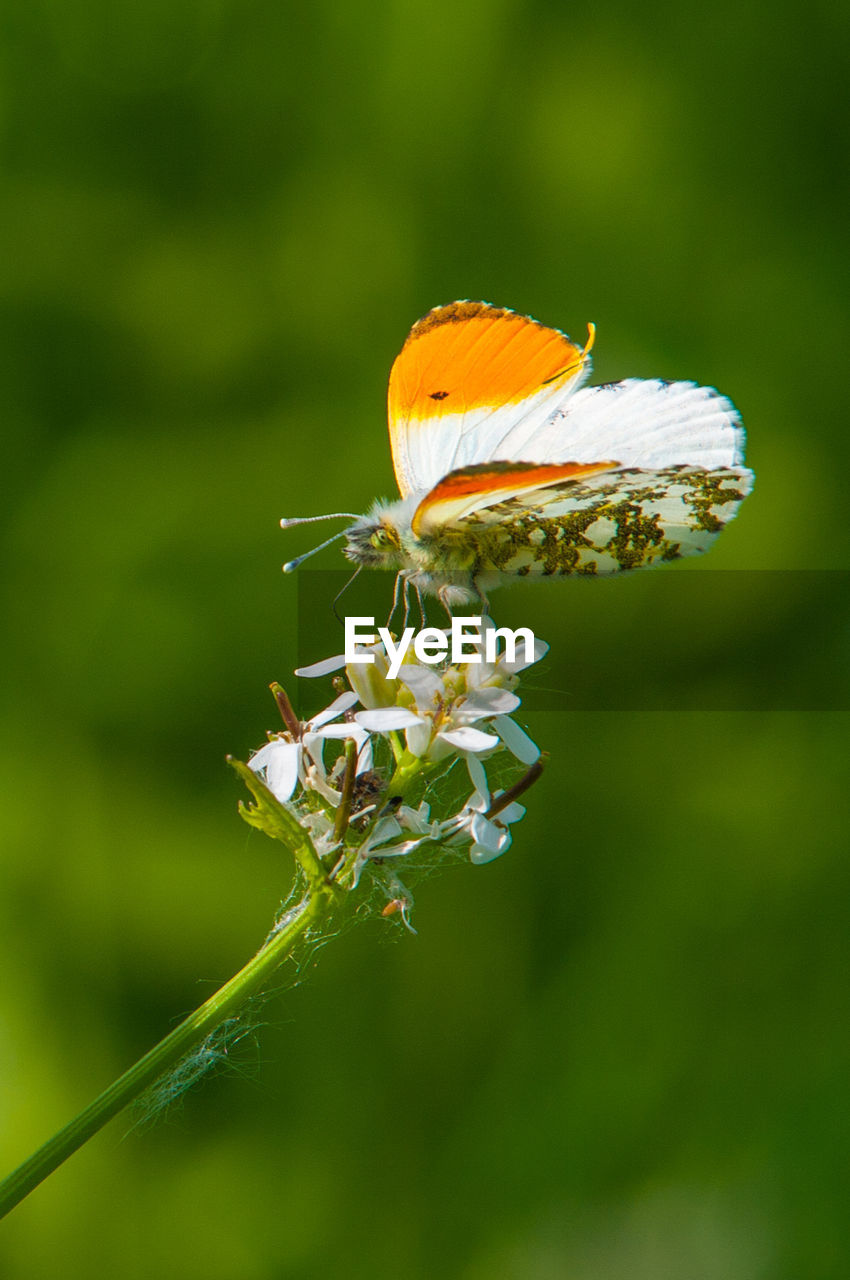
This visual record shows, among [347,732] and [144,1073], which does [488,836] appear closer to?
[347,732]

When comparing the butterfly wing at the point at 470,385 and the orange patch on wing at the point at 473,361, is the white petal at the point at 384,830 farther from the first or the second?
the orange patch on wing at the point at 473,361

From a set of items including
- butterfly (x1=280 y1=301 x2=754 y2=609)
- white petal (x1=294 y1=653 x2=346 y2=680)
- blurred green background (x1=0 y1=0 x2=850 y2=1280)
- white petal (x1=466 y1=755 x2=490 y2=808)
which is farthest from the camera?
blurred green background (x1=0 y1=0 x2=850 y2=1280)

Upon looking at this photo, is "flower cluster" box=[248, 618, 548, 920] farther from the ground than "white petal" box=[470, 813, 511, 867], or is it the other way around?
"flower cluster" box=[248, 618, 548, 920]

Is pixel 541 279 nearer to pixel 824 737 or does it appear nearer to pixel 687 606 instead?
pixel 687 606

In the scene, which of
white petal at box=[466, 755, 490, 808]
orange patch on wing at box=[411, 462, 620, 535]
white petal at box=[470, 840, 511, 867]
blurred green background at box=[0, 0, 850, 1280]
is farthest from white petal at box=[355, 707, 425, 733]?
blurred green background at box=[0, 0, 850, 1280]

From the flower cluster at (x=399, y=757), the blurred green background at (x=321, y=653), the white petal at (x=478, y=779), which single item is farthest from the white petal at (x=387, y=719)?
the blurred green background at (x=321, y=653)

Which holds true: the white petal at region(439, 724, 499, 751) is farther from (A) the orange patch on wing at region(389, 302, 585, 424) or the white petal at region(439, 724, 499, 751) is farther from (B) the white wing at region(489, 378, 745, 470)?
(A) the orange patch on wing at region(389, 302, 585, 424)

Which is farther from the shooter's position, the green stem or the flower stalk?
the flower stalk
